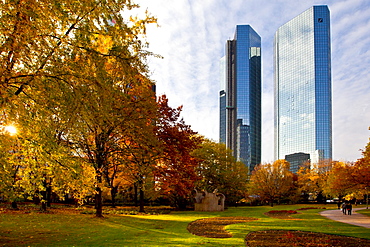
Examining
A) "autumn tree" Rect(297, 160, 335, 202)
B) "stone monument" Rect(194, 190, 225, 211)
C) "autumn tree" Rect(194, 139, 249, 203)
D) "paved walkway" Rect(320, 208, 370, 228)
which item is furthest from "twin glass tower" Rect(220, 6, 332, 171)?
"paved walkway" Rect(320, 208, 370, 228)

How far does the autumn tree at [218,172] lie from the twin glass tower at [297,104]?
125 metres

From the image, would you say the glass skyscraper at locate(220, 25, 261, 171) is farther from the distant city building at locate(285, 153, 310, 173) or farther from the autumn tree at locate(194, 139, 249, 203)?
the autumn tree at locate(194, 139, 249, 203)

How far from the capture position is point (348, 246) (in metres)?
11.6

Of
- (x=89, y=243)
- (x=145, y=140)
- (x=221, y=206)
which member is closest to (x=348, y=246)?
(x=89, y=243)

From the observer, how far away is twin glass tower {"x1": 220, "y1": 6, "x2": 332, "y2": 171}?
163 metres

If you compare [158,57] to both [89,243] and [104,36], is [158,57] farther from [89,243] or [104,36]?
[89,243]

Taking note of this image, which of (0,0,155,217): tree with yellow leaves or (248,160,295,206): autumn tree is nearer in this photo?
(0,0,155,217): tree with yellow leaves

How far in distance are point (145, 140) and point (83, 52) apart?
30.9 feet

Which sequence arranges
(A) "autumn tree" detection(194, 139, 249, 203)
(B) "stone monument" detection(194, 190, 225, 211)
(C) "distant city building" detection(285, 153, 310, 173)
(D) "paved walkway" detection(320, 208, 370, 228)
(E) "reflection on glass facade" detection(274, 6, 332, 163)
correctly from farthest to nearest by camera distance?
1. (E) "reflection on glass facade" detection(274, 6, 332, 163)
2. (C) "distant city building" detection(285, 153, 310, 173)
3. (A) "autumn tree" detection(194, 139, 249, 203)
4. (B) "stone monument" detection(194, 190, 225, 211)
5. (D) "paved walkway" detection(320, 208, 370, 228)

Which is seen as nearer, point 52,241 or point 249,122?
point 52,241

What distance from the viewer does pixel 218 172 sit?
43375 millimetres

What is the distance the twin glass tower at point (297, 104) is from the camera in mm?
163000

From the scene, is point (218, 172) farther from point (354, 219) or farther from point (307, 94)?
point (307, 94)

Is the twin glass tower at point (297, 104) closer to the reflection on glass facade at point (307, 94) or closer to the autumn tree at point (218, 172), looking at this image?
the reflection on glass facade at point (307, 94)
